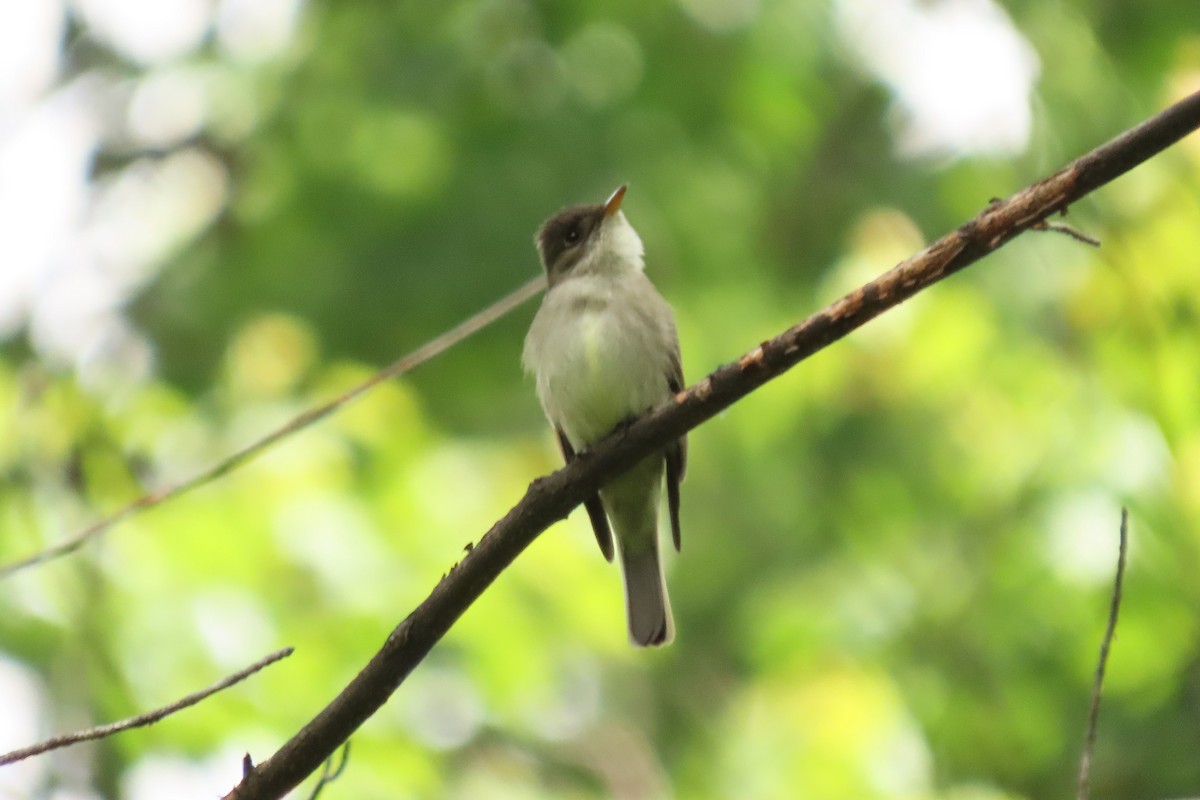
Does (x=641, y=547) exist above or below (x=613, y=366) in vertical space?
below

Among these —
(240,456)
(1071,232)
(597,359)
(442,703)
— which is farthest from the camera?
(442,703)

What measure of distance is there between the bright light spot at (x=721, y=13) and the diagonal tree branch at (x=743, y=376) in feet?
12.8

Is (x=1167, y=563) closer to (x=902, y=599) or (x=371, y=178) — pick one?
(x=902, y=599)

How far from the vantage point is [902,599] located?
5754 millimetres

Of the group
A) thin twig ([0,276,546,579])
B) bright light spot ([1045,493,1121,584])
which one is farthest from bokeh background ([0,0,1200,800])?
thin twig ([0,276,546,579])

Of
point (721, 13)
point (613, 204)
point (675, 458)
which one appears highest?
point (721, 13)

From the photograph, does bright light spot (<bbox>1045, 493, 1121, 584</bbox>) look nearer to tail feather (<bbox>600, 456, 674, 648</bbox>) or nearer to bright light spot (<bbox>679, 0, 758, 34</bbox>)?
tail feather (<bbox>600, 456, 674, 648</bbox>)

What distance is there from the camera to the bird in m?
4.47

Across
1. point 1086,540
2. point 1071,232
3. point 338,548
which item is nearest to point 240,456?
point 1071,232

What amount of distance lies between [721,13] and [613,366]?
8.89 ft

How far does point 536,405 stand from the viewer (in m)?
6.63

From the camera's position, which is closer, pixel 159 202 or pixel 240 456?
pixel 240 456

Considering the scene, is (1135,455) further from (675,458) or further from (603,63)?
(603,63)

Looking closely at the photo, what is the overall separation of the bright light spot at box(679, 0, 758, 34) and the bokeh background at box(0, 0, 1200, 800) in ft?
0.06
